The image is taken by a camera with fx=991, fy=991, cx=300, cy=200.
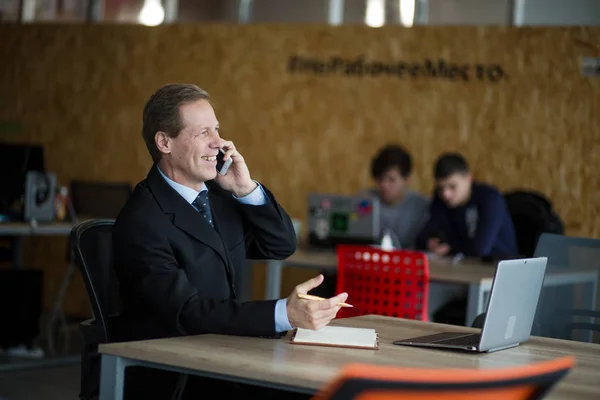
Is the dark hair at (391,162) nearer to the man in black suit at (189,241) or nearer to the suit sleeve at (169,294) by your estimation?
the man in black suit at (189,241)

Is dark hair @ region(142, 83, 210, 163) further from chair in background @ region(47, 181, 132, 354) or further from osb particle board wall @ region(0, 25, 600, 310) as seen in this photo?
osb particle board wall @ region(0, 25, 600, 310)

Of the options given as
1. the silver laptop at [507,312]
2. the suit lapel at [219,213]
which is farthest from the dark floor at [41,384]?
the silver laptop at [507,312]

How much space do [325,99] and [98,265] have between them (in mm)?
4939

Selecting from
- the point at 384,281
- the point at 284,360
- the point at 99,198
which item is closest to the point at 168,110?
the point at 284,360

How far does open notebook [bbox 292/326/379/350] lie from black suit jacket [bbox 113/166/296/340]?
0.09 metres

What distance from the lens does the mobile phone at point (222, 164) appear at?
299 centimetres

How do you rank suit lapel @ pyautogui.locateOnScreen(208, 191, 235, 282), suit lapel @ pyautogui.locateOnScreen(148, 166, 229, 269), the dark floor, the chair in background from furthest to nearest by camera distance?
1. the chair in background
2. the dark floor
3. suit lapel @ pyautogui.locateOnScreen(208, 191, 235, 282)
4. suit lapel @ pyautogui.locateOnScreen(148, 166, 229, 269)

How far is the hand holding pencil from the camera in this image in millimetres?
2359

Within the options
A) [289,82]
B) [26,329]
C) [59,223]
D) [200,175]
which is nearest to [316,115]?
[289,82]

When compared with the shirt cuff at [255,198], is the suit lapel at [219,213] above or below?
below

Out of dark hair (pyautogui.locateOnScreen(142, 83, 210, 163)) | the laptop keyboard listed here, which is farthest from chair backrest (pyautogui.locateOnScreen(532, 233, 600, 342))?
dark hair (pyautogui.locateOnScreen(142, 83, 210, 163))

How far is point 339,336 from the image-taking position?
2.49 meters

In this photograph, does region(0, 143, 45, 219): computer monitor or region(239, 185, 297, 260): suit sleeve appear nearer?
region(239, 185, 297, 260): suit sleeve

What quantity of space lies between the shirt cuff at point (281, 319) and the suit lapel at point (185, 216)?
14.6 inches
